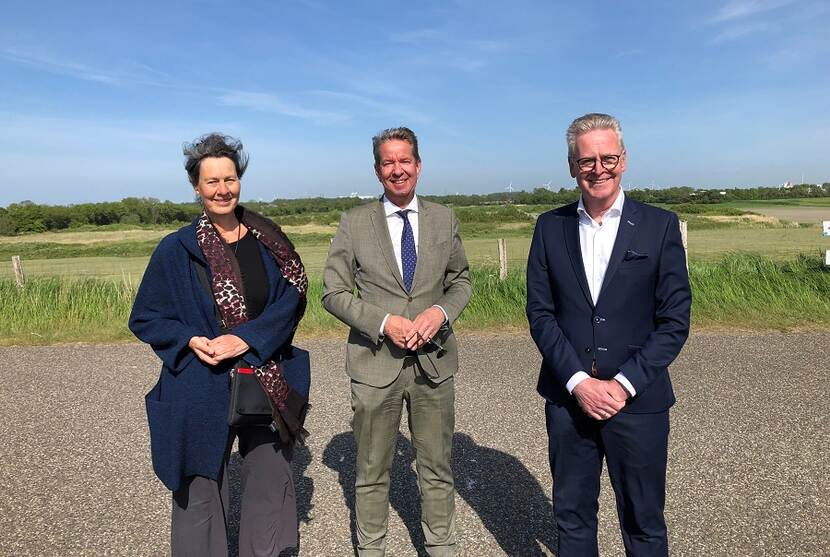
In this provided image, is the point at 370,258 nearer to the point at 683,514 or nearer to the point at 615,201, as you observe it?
the point at 615,201

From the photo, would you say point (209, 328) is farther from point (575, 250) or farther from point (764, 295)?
point (764, 295)

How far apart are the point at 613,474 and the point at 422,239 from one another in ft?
4.14

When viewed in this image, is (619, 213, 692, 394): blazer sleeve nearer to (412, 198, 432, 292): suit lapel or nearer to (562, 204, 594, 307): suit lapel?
(562, 204, 594, 307): suit lapel

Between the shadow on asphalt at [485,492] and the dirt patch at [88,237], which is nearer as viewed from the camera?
the shadow on asphalt at [485,492]

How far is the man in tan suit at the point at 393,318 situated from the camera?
101 inches

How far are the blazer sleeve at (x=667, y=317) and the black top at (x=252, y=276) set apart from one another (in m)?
1.48

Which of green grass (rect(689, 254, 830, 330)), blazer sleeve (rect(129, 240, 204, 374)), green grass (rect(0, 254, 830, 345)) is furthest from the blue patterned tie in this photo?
green grass (rect(689, 254, 830, 330))

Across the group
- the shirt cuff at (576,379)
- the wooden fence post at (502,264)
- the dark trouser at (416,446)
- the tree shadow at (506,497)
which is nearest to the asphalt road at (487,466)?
the tree shadow at (506,497)

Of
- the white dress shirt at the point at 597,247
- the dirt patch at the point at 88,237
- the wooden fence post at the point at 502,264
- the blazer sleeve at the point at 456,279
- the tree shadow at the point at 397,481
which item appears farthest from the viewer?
the dirt patch at the point at 88,237

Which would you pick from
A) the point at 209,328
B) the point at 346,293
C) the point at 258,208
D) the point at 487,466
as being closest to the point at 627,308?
the point at 346,293

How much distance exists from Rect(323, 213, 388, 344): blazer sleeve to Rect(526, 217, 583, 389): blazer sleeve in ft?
2.14

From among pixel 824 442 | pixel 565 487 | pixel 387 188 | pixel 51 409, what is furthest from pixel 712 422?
pixel 51 409

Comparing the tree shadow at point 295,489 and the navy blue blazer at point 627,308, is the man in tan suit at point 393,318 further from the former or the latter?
the tree shadow at point 295,489

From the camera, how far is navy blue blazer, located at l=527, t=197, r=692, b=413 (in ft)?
6.81
